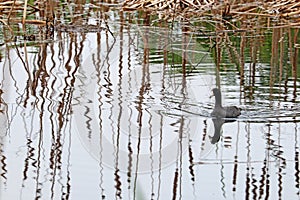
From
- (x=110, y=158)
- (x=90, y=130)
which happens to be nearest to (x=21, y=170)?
(x=110, y=158)

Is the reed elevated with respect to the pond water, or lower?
elevated

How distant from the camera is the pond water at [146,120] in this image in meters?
3.13

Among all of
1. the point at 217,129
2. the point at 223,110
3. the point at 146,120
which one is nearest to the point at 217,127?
the point at 217,129

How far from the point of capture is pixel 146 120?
4.06 meters

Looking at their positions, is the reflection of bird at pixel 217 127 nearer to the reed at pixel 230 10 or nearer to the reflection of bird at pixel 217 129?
the reflection of bird at pixel 217 129

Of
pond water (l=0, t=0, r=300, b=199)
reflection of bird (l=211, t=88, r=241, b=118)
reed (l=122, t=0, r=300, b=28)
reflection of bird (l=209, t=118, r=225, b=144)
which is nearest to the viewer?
pond water (l=0, t=0, r=300, b=199)

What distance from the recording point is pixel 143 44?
6223 millimetres

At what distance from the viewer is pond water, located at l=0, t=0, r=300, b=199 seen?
3.13 metres

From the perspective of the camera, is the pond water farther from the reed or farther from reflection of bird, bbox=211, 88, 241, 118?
the reed

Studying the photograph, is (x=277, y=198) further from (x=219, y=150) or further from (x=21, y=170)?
(x=21, y=170)

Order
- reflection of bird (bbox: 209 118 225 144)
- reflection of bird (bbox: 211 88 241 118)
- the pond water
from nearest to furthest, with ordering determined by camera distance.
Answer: the pond water < reflection of bird (bbox: 209 118 225 144) < reflection of bird (bbox: 211 88 241 118)

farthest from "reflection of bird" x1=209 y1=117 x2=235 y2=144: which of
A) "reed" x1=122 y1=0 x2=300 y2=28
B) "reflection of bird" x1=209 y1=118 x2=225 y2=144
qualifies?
"reed" x1=122 y1=0 x2=300 y2=28

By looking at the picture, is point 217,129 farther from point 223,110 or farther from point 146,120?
point 146,120

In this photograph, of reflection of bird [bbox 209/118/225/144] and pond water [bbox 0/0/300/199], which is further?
reflection of bird [bbox 209/118/225/144]
